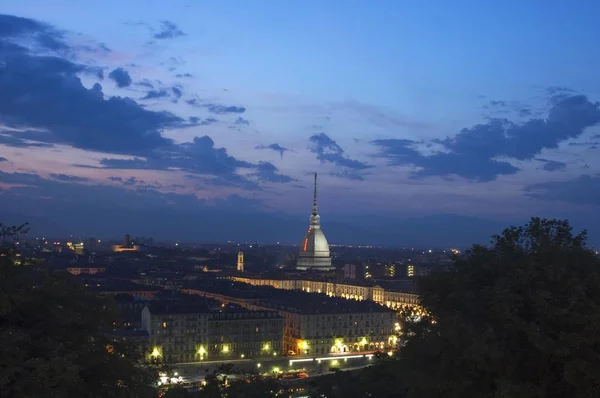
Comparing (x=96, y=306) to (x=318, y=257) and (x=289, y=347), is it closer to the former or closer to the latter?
(x=289, y=347)

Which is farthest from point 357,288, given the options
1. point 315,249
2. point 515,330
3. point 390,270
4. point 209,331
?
point 515,330

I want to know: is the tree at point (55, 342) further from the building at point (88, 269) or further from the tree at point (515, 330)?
the building at point (88, 269)

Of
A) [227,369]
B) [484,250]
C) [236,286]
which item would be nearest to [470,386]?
[484,250]

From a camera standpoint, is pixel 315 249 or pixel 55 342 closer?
pixel 55 342

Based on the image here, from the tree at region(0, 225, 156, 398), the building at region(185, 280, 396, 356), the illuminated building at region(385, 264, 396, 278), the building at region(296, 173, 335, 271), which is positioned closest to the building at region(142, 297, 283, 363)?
the building at region(185, 280, 396, 356)

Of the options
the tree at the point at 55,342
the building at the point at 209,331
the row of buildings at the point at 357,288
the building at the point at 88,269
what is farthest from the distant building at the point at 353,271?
the tree at the point at 55,342

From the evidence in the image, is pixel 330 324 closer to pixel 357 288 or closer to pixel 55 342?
pixel 357 288
